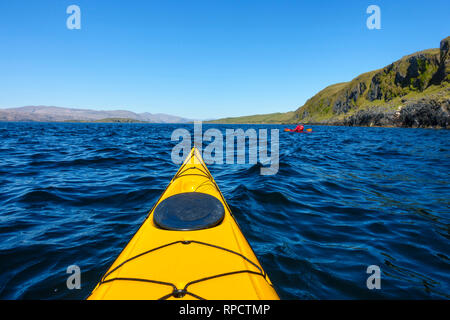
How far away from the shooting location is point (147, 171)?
9.10 meters

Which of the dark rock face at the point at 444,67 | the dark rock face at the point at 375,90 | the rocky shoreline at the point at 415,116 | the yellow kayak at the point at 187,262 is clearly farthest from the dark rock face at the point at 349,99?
the yellow kayak at the point at 187,262

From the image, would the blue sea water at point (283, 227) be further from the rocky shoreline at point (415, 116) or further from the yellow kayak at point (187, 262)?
the rocky shoreline at point (415, 116)

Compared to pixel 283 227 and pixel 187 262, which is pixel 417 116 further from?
pixel 187 262

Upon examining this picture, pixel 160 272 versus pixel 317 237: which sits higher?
Result: pixel 160 272

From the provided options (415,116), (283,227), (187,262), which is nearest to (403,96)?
(415,116)

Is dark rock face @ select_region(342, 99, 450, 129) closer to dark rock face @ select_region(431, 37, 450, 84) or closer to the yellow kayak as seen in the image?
dark rock face @ select_region(431, 37, 450, 84)

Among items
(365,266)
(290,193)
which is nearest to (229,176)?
(290,193)

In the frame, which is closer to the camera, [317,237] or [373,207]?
[317,237]

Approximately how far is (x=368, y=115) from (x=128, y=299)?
269 ft

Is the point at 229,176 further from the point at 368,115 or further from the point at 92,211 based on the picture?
the point at 368,115

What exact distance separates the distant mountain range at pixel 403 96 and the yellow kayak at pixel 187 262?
5695 centimetres

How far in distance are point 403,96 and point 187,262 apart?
368 ft
